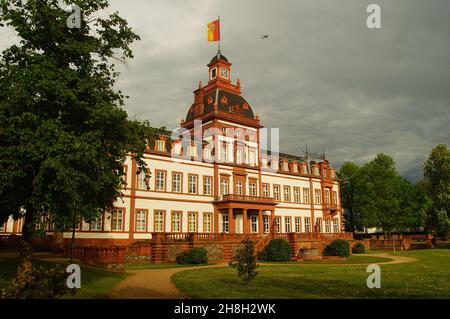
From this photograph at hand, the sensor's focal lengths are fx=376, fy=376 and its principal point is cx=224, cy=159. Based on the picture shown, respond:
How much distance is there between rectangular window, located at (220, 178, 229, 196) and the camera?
42781 mm

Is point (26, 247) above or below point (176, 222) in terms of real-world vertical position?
below

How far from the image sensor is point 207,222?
40.9 metres

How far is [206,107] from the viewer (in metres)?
45.3

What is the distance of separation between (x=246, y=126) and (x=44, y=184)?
1322 inches

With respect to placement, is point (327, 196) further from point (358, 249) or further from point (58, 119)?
point (58, 119)

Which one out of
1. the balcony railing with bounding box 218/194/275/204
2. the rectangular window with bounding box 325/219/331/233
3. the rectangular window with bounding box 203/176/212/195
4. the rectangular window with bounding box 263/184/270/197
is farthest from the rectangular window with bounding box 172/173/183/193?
the rectangular window with bounding box 325/219/331/233

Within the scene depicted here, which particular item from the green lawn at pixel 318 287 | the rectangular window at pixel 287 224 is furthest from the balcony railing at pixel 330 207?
the green lawn at pixel 318 287

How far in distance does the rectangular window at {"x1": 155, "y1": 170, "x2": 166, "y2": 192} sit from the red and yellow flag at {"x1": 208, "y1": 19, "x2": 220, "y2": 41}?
1605cm

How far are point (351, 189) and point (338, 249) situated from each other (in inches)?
1178

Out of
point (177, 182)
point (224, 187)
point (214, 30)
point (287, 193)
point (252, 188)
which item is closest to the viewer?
point (177, 182)

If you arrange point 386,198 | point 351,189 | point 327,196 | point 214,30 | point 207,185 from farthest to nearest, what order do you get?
point 351,189 → point 386,198 → point 327,196 → point 214,30 → point 207,185

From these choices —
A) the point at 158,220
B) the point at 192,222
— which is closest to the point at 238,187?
the point at 192,222
